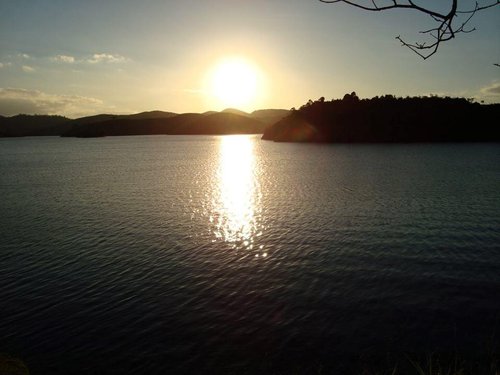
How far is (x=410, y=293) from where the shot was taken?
2703cm

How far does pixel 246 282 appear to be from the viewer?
2978 cm

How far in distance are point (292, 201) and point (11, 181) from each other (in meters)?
68.3

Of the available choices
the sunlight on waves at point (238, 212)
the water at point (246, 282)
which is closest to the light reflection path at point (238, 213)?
the sunlight on waves at point (238, 212)

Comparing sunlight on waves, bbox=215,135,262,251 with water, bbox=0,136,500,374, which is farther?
sunlight on waves, bbox=215,135,262,251

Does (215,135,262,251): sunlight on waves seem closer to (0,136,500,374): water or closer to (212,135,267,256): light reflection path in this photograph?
(212,135,267,256): light reflection path

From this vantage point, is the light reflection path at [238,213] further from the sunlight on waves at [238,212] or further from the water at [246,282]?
the water at [246,282]

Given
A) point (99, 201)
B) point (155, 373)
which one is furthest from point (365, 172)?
point (155, 373)

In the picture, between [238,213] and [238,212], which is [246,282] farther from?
[238,212]

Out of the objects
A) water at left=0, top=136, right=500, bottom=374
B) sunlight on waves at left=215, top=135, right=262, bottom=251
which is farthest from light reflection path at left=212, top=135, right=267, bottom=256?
water at left=0, top=136, right=500, bottom=374

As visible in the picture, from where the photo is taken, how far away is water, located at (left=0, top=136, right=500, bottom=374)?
20.9 meters

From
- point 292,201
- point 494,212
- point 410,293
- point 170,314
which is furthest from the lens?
point 292,201

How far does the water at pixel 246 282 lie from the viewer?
20.9 metres

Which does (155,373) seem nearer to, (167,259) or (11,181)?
(167,259)

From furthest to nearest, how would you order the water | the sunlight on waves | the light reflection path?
the sunlight on waves → the light reflection path → the water
